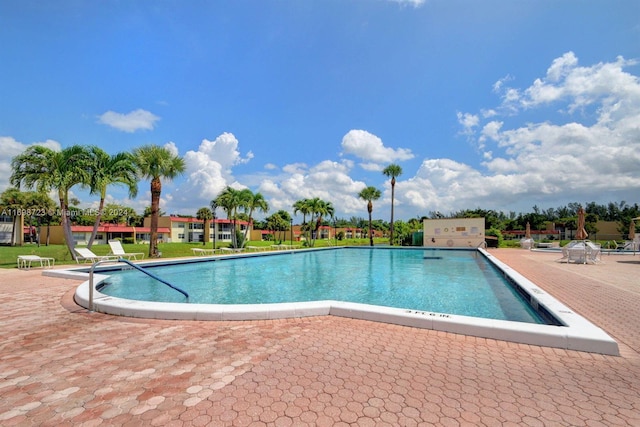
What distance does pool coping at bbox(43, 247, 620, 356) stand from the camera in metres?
3.65

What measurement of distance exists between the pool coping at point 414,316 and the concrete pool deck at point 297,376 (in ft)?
0.48

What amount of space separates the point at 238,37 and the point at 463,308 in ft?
43.7

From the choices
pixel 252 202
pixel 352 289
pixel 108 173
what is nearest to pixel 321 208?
pixel 252 202

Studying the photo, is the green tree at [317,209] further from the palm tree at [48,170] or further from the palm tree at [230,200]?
the palm tree at [48,170]

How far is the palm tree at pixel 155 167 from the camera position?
16.8 metres

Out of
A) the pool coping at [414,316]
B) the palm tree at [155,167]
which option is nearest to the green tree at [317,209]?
the palm tree at [155,167]

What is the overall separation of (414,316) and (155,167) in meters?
16.9

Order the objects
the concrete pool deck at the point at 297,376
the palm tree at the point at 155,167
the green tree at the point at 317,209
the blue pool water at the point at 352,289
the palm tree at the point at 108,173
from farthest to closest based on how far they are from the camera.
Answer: the green tree at the point at 317,209, the palm tree at the point at 155,167, the palm tree at the point at 108,173, the blue pool water at the point at 352,289, the concrete pool deck at the point at 297,376

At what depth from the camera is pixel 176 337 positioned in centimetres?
395

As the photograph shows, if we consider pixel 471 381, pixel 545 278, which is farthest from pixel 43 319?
pixel 545 278

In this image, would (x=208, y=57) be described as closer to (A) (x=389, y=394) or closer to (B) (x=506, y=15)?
(B) (x=506, y=15)

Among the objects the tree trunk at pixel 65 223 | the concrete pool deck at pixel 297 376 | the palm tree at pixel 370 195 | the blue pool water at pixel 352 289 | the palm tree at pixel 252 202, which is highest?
the palm tree at pixel 370 195

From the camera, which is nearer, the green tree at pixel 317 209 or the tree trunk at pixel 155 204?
the tree trunk at pixel 155 204

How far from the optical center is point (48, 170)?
13.6 m
